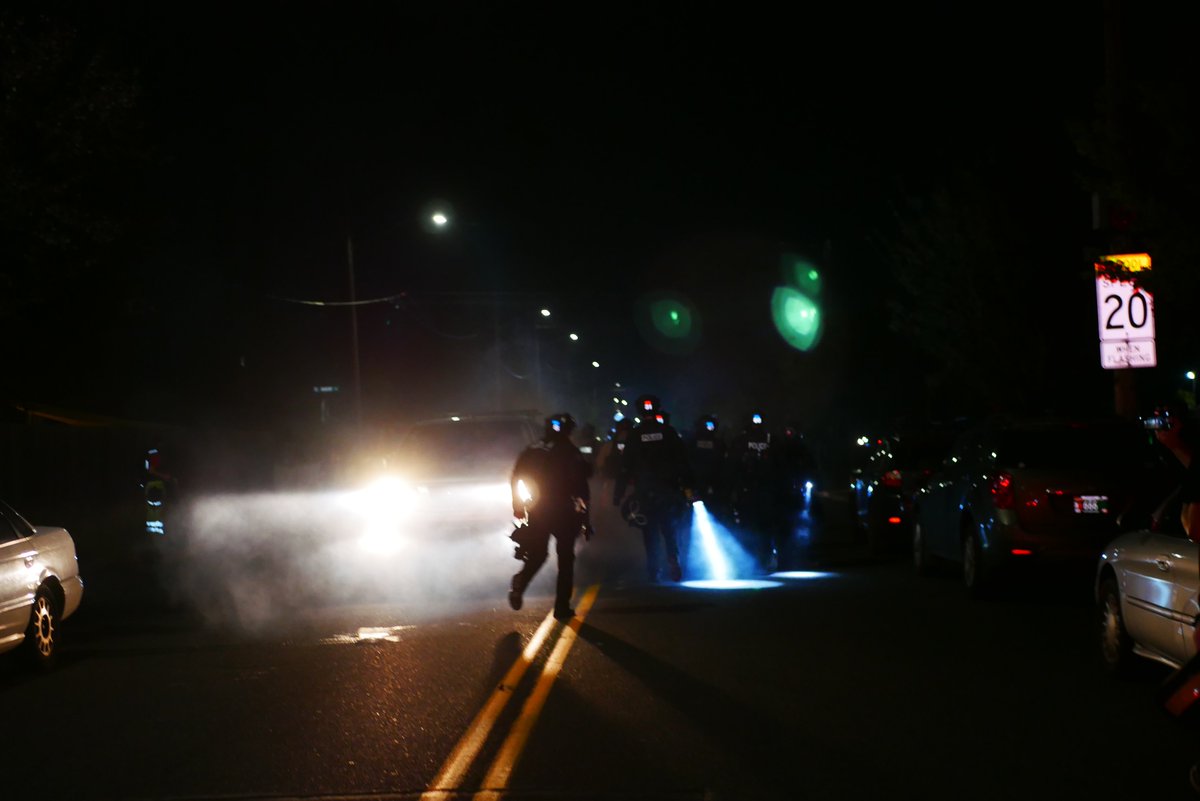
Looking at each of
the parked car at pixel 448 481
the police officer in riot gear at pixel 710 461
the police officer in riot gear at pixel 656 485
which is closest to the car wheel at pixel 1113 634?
the police officer in riot gear at pixel 656 485

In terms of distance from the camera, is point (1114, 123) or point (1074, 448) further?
point (1114, 123)

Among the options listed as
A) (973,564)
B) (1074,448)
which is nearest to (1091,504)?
(1074,448)

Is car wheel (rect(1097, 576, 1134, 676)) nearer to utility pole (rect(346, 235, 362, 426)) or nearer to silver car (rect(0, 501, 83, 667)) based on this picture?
silver car (rect(0, 501, 83, 667))

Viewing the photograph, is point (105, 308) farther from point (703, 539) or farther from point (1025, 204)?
point (1025, 204)

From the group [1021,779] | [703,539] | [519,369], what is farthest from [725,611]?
[519,369]

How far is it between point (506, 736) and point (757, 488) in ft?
34.0

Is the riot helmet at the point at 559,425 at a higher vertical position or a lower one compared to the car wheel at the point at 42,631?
higher

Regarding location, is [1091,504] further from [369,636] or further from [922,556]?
[369,636]

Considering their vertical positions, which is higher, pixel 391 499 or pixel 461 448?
pixel 461 448

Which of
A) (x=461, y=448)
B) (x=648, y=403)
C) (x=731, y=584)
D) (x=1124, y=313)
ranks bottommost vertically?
(x=731, y=584)

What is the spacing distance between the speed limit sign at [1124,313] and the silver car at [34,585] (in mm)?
10813

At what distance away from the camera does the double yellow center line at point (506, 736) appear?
720 centimetres

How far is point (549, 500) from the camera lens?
13359 mm

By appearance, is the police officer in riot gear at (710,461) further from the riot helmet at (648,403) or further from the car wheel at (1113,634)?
the car wheel at (1113,634)
